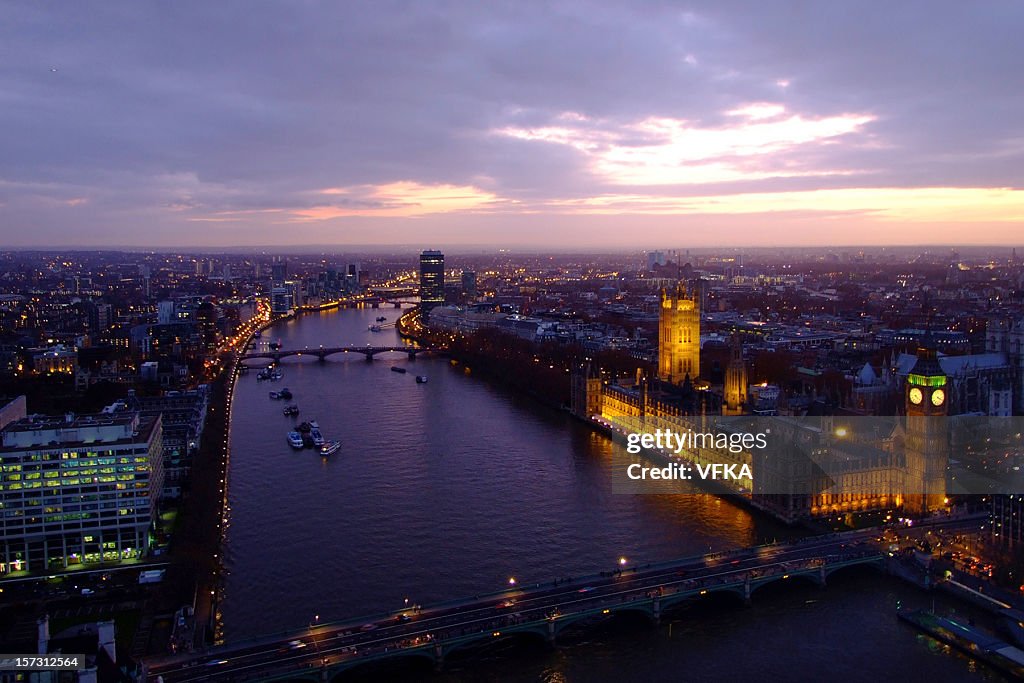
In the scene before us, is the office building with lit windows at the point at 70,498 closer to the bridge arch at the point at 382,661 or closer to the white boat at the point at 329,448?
the bridge arch at the point at 382,661

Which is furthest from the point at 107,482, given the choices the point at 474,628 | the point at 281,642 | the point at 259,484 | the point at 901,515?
the point at 901,515

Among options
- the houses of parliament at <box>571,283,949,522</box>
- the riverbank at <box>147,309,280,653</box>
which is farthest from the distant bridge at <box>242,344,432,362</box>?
the houses of parliament at <box>571,283,949,522</box>

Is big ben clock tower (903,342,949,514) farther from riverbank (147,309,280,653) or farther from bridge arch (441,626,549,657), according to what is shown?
riverbank (147,309,280,653)

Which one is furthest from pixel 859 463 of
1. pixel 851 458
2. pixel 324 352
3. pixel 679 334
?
pixel 324 352

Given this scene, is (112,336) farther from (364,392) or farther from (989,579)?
(989,579)

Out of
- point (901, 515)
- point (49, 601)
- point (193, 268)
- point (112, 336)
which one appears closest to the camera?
point (49, 601)

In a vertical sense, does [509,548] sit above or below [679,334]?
below

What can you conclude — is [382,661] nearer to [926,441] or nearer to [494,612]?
[494,612]
